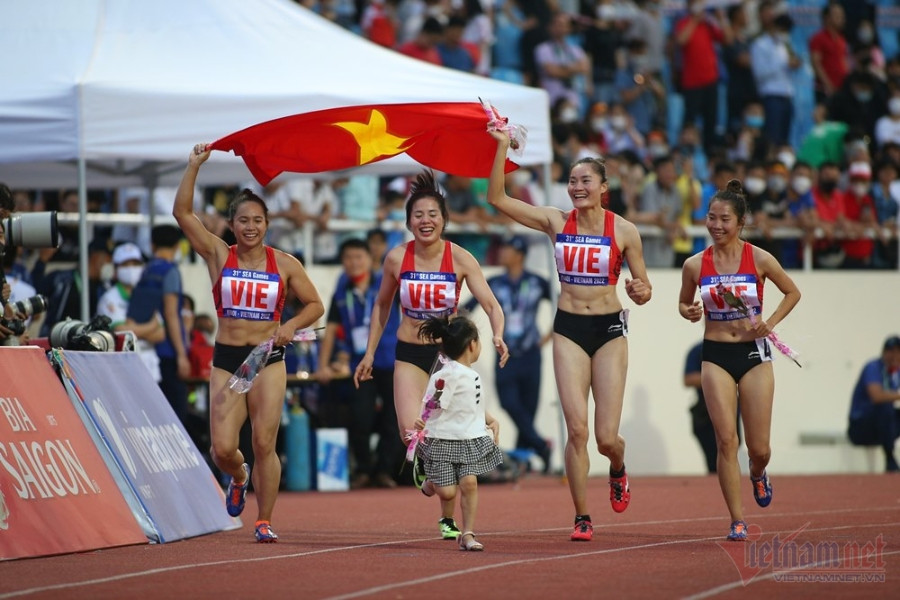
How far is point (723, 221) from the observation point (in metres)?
9.98

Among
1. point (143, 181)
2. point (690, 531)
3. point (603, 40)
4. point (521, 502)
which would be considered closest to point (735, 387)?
point (690, 531)

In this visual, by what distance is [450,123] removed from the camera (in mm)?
11398

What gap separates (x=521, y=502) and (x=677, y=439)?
18.4 feet

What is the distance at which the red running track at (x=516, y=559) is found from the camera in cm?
748

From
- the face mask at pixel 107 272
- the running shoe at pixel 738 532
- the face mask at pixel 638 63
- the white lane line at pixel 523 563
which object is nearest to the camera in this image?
the white lane line at pixel 523 563

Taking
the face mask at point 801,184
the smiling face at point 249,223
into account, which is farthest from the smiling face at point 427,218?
the face mask at point 801,184

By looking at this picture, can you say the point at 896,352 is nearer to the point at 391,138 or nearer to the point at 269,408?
the point at 391,138

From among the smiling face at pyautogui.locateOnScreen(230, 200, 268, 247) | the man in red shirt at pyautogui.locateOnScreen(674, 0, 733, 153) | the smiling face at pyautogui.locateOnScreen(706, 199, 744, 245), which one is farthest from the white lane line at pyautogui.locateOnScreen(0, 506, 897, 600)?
Answer: the man in red shirt at pyautogui.locateOnScreen(674, 0, 733, 153)

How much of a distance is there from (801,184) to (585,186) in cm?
1150

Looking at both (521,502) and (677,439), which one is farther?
(677,439)

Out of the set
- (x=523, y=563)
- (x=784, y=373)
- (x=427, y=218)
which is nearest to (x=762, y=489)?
(x=523, y=563)

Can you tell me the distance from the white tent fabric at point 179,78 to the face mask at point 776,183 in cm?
674

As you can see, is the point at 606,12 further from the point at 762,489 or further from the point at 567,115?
the point at 762,489

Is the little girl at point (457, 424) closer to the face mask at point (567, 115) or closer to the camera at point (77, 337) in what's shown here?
the camera at point (77, 337)
